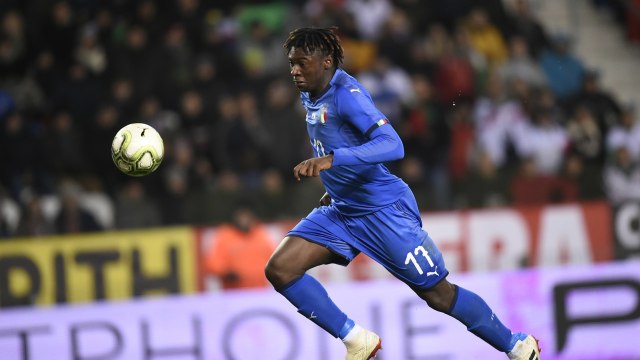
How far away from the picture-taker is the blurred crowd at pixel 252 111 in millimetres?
11305

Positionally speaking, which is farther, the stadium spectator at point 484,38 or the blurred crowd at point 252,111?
the stadium spectator at point 484,38

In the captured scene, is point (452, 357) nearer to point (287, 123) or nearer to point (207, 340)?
point (207, 340)

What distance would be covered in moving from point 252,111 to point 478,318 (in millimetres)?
6216

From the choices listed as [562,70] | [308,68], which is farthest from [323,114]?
[562,70]

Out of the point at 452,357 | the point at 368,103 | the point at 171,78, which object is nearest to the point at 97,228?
the point at 171,78

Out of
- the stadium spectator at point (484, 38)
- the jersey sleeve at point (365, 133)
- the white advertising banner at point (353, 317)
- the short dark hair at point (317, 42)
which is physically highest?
the stadium spectator at point (484, 38)

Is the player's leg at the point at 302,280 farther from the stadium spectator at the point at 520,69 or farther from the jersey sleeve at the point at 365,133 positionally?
the stadium spectator at the point at 520,69

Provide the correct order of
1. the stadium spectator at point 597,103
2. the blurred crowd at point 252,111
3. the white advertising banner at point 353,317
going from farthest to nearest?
1. the stadium spectator at point 597,103
2. the blurred crowd at point 252,111
3. the white advertising banner at point 353,317

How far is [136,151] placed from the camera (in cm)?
598

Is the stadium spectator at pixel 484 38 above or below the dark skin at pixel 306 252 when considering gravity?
above

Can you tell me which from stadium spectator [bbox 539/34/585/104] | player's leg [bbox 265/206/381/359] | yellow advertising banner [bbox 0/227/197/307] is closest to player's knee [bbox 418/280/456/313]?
player's leg [bbox 265/206/381/359]

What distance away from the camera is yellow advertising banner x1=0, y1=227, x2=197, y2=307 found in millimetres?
9703

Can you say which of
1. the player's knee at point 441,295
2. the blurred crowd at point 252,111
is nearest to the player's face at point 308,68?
the player's knee at point 441,295

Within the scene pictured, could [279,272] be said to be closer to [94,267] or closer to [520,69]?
[94,267]
